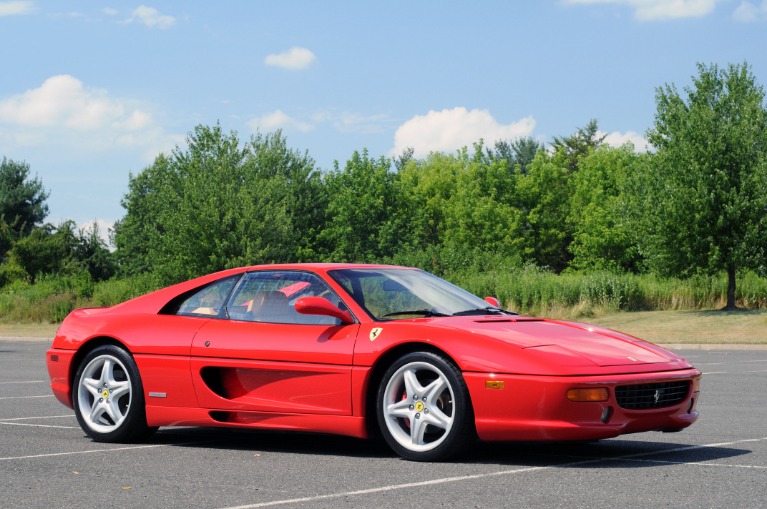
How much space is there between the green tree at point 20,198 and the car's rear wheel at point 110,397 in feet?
260

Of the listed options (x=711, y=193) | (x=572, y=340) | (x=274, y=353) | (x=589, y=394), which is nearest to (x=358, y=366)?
(x=274, y=353)

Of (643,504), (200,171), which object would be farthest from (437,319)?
(200,171)

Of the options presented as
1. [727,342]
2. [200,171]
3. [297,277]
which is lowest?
[727,342]

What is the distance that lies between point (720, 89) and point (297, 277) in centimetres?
3836

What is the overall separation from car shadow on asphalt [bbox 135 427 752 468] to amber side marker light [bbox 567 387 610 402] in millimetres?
469

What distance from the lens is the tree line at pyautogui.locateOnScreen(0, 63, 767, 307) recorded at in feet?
134

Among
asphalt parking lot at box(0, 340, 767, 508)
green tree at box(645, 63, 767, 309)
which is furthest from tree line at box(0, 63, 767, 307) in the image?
asphalt parking lot at box(0, 340, 767, 508)

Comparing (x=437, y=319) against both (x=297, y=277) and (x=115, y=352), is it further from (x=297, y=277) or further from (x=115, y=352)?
(x=115, y=352)

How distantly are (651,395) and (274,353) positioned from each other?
2515 millimetres

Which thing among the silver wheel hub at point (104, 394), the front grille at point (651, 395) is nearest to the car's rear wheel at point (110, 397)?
the silver wheel hub at point (104, 394)

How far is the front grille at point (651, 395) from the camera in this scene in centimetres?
692

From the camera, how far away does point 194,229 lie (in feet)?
177

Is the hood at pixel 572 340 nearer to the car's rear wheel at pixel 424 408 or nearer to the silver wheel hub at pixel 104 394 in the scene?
the car's rear wheel at pixel 424 408

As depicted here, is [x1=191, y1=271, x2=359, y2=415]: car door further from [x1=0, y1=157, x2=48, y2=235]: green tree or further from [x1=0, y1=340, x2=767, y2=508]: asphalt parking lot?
[x1=0, y1=157, x2=48, y2=235]: green tree
